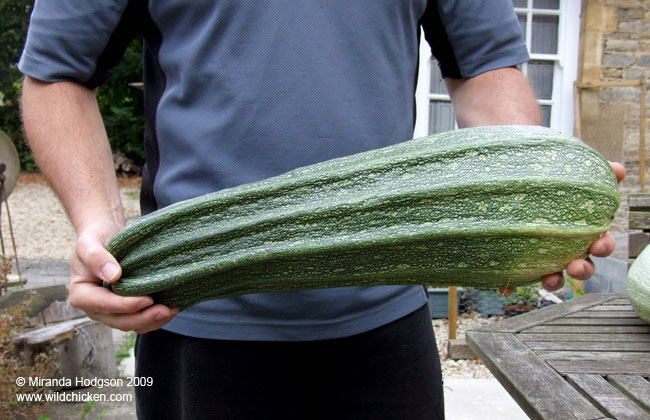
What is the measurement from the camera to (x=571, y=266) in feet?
4.02

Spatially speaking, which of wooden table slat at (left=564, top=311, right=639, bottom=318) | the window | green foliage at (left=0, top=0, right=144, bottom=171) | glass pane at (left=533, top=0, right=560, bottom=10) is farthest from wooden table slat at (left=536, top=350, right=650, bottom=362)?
green foliage at (left=0, top=0, right=144, bottom=171)

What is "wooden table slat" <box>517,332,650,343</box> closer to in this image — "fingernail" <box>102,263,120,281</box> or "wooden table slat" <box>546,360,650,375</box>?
"wooden table slat" <box>546,360,650,375</box>

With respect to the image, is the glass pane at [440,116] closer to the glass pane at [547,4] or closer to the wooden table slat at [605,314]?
the glass pane at [547,4]

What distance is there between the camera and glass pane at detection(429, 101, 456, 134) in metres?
5.80

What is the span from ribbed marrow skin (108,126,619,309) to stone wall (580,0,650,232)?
521 centimetres

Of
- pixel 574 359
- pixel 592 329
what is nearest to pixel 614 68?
pixel 592 329

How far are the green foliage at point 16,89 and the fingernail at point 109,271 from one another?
47.8 feet

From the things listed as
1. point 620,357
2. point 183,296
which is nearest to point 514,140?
point 183,296

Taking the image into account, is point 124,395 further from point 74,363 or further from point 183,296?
point 183,296

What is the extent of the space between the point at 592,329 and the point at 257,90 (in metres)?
1.84

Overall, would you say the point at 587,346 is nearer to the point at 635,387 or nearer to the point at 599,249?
the point at 635,387

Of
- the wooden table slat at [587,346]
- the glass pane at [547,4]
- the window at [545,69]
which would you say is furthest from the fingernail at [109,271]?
the glass pane at [547,4]

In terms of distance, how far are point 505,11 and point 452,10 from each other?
0.52ft

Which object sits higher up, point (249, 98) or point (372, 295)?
point (249, 98)
